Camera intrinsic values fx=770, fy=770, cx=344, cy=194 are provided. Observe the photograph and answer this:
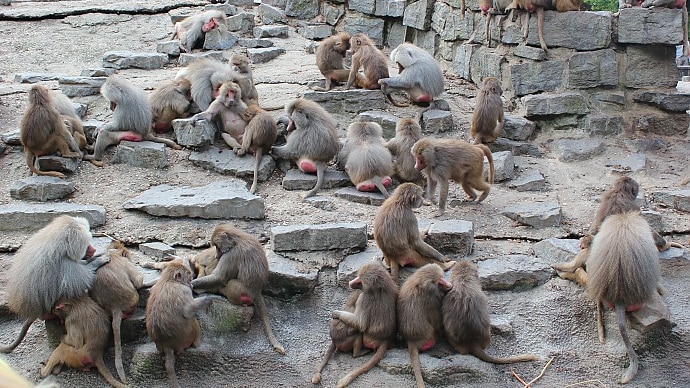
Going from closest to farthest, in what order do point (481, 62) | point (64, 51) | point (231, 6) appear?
point (481, 62), point (64, 51), point (231, 6)

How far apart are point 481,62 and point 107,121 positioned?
5.42 m

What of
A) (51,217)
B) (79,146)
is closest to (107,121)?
(79,146)

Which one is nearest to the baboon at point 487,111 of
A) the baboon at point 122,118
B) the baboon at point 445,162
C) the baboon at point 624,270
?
the baboon at point 445,162

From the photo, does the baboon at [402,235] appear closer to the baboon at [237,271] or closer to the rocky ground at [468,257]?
the rocky ground at [468,257]

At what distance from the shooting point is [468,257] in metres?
7.20

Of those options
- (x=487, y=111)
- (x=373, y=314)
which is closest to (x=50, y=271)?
(x=373, y=314)

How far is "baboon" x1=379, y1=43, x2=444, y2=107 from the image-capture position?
33.2ft

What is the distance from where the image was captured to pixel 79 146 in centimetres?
884

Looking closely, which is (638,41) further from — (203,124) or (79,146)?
(79,146)

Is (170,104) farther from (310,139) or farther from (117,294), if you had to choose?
(117,294)

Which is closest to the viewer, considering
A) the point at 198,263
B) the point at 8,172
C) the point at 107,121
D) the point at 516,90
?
the point at 198,263

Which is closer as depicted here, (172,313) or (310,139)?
(172,313)

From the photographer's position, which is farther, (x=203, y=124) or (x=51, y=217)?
(x=203, y=124)

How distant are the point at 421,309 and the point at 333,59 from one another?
214 inches
